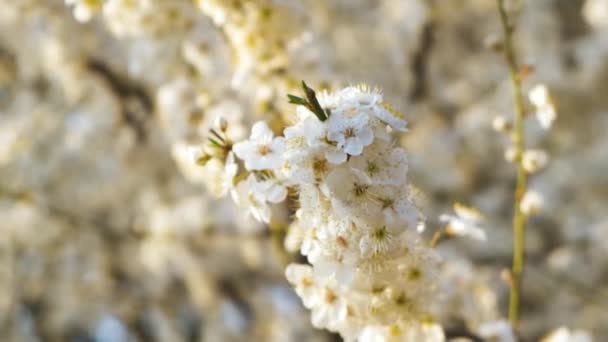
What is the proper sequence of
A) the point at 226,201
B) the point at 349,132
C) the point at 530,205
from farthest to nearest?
1. the point at 226,201
2. the point at 530,205
3. the point at 349,132

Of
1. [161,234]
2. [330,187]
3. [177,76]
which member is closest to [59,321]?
[161,234]

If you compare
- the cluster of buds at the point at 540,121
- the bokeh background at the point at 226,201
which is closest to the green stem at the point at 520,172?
the cluster of buds at the point at 540,121

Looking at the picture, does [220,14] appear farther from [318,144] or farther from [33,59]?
[33,59]

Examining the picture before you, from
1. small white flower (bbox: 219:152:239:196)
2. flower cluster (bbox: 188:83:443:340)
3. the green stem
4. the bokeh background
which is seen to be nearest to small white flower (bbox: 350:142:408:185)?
flower cluster (bbox: 188:83:443:340)

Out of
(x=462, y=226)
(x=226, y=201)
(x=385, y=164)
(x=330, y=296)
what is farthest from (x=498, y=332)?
(x=226, y=201)

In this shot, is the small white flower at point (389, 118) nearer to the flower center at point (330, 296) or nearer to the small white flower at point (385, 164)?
the small white flower at point (385, 164)

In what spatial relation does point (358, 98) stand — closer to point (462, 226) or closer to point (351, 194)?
point (351, 194)
